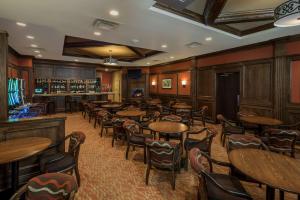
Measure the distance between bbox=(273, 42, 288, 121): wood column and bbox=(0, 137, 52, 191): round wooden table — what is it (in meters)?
6.11

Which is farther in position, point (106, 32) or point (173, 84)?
point (173, 84)

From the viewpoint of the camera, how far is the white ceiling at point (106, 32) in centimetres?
305

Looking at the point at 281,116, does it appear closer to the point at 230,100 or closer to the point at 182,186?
the point at 230,100

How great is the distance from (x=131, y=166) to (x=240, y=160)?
2109 mm

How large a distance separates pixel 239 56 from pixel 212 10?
340 cm

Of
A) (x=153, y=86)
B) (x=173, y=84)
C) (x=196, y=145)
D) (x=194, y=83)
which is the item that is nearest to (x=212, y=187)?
(x=196, y=145)

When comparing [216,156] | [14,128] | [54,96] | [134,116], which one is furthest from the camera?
[54,96]

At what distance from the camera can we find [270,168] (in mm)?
1774

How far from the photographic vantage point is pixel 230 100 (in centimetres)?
684

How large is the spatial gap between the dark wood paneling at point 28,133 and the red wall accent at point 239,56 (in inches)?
245

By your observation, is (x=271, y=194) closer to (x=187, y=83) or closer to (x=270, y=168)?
(x=270, y=168)

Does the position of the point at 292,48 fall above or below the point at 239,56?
below

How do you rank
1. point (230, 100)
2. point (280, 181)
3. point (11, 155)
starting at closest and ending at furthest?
point (280, 181)
point (11, 155)
point (230, 100)

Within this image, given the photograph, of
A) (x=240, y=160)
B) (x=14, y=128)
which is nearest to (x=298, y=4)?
(x=240, y=160)
